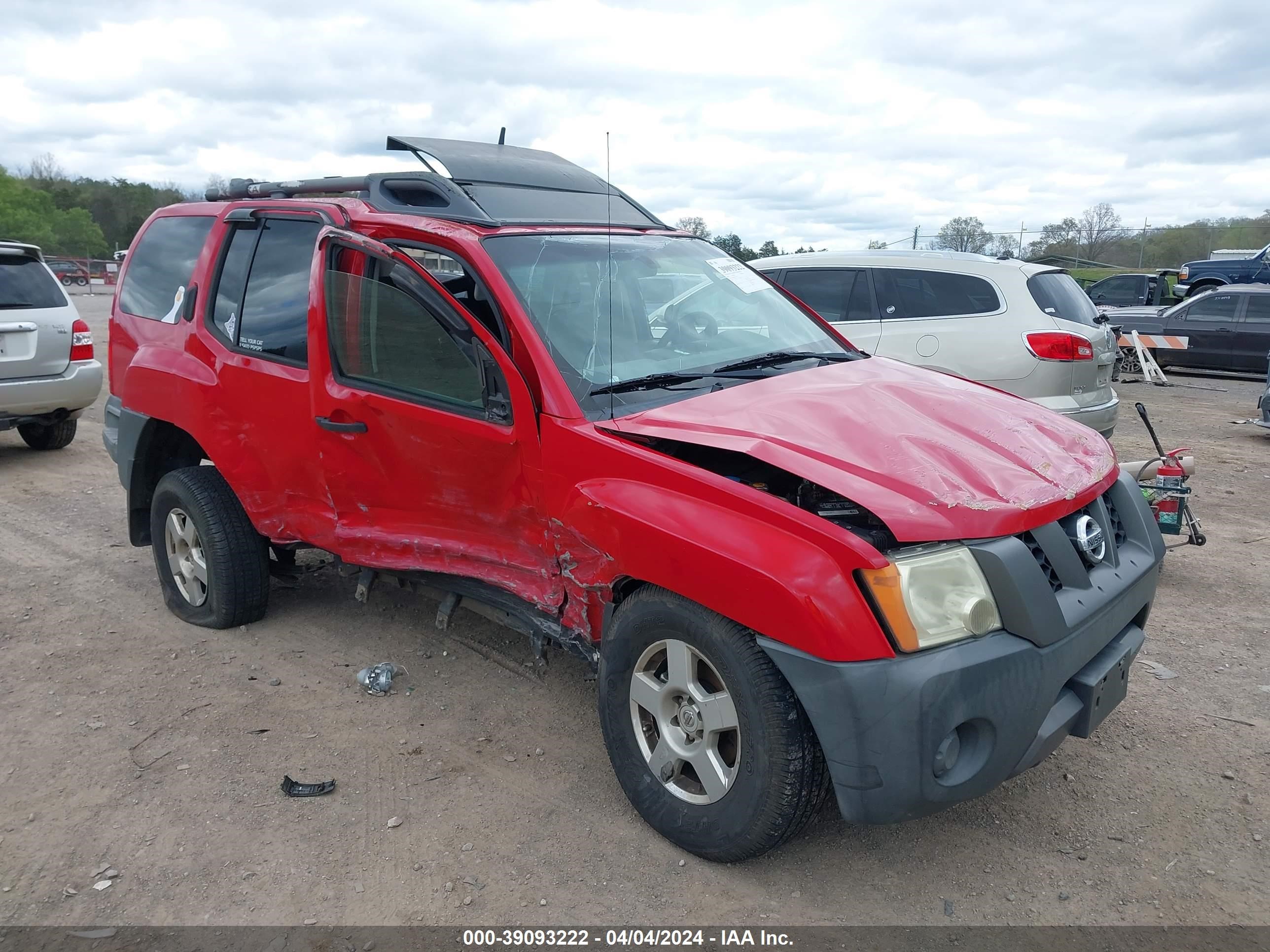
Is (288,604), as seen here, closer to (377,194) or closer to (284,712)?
(284,712)

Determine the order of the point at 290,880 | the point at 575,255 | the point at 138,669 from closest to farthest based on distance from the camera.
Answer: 1. the point at 290,880
2. the point at 575,255
3. the point at 138,669

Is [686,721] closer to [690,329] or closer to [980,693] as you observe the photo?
[980,693]

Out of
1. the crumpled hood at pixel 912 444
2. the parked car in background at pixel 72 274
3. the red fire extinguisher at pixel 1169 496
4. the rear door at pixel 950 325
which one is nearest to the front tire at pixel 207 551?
the crumpled hood at pixel 912 444

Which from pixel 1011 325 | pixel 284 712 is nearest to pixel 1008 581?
pixel 284 712

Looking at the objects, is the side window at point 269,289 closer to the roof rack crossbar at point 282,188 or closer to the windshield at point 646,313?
the roof rack crossbar at point 282,188

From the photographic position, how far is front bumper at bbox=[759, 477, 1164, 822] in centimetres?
238

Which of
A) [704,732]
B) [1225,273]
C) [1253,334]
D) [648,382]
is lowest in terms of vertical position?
[704,732]

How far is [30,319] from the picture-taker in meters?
7.93

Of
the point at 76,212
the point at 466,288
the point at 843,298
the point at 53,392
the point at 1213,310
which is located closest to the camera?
the point at 466,288

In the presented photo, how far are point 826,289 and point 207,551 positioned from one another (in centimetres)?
524

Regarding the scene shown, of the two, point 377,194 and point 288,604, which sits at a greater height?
point 377,194

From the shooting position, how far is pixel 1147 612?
3164 millimetres

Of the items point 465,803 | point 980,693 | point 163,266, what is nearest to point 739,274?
point 980,693

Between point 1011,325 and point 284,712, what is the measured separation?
5.58 metres
